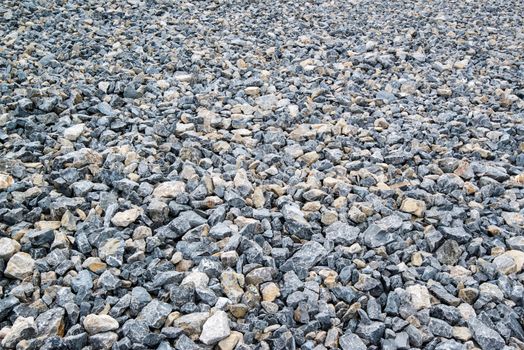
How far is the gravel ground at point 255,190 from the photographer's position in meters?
2.62

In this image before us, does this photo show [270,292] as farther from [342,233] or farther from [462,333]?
[462,333]

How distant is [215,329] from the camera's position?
2492 millimetres

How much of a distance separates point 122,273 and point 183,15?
205 inches

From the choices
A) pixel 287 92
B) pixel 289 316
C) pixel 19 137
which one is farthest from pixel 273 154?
pixel 19 137

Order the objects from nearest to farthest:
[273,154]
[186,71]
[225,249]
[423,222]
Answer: [225,249] < [423,222] < [273,154] < [186,71]

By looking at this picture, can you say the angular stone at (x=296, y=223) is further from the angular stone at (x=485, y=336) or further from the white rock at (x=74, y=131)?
the white rock at (x=74, y=131)

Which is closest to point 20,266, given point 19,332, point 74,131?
point 19,332

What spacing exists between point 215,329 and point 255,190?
1.30m

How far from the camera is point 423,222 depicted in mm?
3432

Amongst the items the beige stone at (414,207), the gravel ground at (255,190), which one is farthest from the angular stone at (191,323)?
the beige stone at (414,207)

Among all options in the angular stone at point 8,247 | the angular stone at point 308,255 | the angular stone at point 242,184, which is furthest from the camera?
the angular stone at point 242,184

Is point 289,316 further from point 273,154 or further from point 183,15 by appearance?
point 183,15

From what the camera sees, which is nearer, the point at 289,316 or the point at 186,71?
the point at 289,316

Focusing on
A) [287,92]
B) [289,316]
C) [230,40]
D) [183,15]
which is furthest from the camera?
[183,15]
